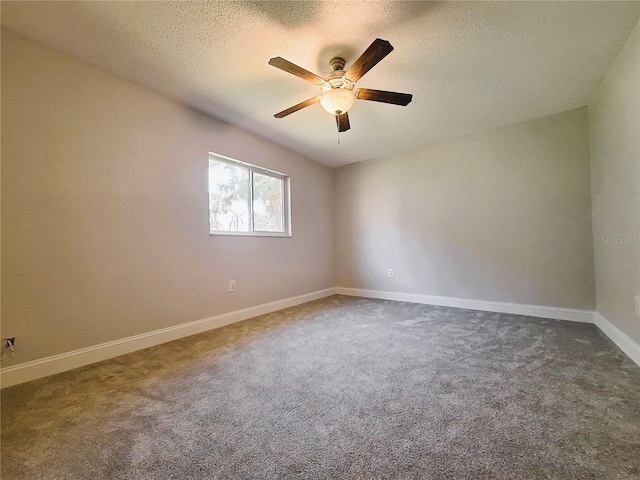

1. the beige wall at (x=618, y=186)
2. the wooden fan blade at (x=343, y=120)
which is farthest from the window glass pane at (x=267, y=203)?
the beige wall at (x=618, y=186)

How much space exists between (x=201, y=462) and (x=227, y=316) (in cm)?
202

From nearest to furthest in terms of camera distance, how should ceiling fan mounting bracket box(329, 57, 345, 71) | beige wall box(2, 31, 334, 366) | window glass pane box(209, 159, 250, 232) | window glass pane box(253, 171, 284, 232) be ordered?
beige wall box(2, 31, 334, 366) → ceiling fan mounting bracket box(329, 57, 345, 71) → window glass pane box(209, 159, 250, 232) → window glass pane box(253, 171, 284, 232)

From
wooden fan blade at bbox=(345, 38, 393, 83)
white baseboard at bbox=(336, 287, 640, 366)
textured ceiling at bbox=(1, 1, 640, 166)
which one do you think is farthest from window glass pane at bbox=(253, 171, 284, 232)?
wooden fan blade at bbox=(345, 38, 393, 83)

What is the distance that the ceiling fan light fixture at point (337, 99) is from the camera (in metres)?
2.01

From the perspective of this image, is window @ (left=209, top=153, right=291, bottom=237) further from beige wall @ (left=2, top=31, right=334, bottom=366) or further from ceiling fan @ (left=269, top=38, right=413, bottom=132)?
ceiling fan @ (left=269, top=38, right=413, bottom=132)

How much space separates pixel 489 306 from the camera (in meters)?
3.33

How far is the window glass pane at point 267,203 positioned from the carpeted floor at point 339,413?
1.72 meters

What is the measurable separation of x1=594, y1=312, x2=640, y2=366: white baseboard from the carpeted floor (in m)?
0.08

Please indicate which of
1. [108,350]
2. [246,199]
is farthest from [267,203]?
[108,350]

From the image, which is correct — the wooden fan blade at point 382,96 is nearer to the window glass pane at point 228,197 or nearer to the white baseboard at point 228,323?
the window glass pane at point 228,197

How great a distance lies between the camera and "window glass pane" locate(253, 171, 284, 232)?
3520mm

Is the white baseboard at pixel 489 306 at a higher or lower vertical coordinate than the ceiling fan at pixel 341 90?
lower

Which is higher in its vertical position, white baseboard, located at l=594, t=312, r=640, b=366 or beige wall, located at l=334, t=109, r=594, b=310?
beige wall, located at l=334, t=109, r=594, b=310

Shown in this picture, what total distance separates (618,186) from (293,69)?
103 inches
